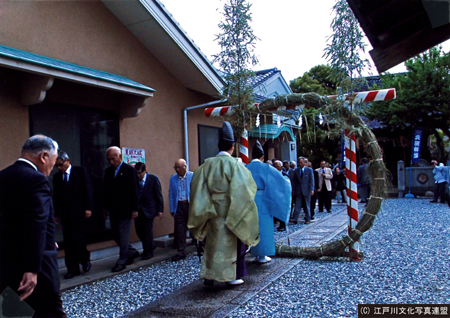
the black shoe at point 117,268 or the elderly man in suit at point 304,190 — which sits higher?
the elderly man in suit at point 304,190

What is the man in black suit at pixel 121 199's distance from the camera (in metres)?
5.88

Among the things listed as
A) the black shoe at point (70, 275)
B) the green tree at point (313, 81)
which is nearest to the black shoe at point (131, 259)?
the black shoe at point (70, 275)

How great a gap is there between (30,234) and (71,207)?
3.33m

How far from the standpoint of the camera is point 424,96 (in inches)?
746

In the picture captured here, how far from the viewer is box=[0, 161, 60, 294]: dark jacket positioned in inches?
96.1

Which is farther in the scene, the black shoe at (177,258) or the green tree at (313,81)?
the green tree at (313,81)

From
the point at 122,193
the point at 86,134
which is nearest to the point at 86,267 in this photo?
the point at 122,193

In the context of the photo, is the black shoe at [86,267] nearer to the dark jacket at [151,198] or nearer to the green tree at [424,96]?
the dark jacket at [151,198]

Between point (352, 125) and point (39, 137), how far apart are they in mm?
4663

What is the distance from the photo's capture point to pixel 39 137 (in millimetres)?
2729

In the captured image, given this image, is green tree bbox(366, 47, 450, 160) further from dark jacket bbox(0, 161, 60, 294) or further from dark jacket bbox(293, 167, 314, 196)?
dark jacket bbox(0, 161, 60, 294)

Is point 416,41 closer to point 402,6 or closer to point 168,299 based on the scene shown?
point 402,6

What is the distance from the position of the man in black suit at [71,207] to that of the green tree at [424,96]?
1767 cm

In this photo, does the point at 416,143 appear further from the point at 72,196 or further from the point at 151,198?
the point at 72,196
